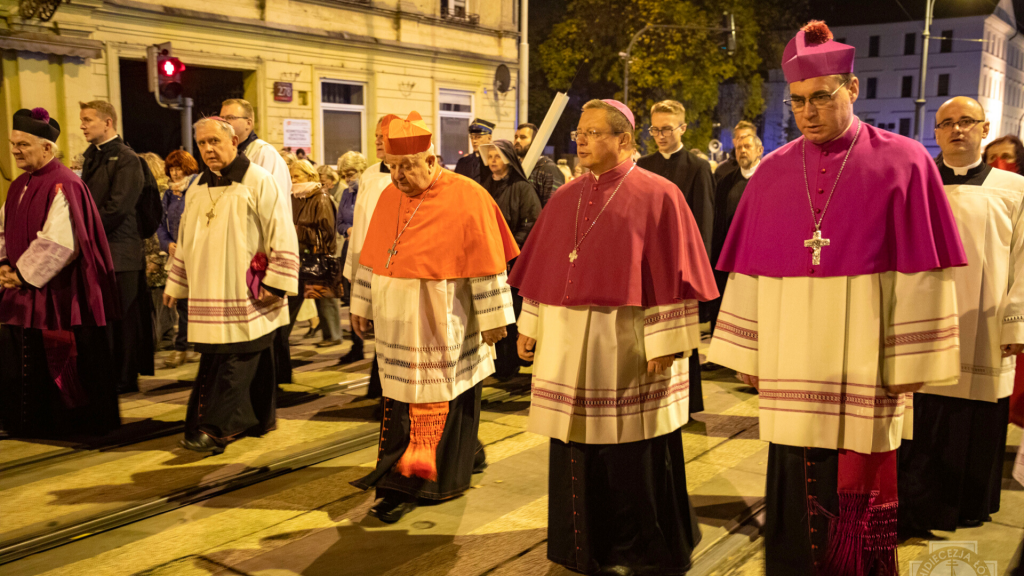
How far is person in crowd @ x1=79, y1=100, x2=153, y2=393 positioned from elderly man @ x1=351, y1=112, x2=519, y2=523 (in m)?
3.34

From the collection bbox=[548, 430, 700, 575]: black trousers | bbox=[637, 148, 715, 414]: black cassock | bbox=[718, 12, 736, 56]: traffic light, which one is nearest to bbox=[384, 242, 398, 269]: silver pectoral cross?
bbox=[548, 430, 700, 575]: black trousers

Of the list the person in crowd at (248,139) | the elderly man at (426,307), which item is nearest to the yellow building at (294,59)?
the person in crowd at (248,139)

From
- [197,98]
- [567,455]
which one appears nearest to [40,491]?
[567,455]

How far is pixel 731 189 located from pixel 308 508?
4.86 metres

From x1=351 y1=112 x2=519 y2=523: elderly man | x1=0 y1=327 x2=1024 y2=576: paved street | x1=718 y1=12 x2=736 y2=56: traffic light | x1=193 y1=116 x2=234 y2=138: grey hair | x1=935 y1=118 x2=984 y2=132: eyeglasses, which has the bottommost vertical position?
x1=0 y1=327 x2=1024 y2=576: paved street

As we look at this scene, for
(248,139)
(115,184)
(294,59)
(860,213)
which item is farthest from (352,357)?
(294,59)

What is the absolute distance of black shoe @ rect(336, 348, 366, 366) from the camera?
8.70m

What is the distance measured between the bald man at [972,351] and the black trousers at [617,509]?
1.42 m

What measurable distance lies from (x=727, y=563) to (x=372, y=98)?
674 inches

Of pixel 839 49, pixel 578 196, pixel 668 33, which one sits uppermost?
pixel 668 33

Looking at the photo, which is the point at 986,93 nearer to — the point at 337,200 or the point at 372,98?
the point at 372,98

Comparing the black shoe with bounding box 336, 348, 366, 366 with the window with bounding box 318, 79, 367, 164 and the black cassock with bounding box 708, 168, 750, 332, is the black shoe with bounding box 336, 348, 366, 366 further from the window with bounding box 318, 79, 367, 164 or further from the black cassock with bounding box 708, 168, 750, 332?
the window with bounding box 318, 79, 367, 164

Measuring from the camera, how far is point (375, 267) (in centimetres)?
488

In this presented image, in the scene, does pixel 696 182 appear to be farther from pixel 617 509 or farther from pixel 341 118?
pixel 341 118
